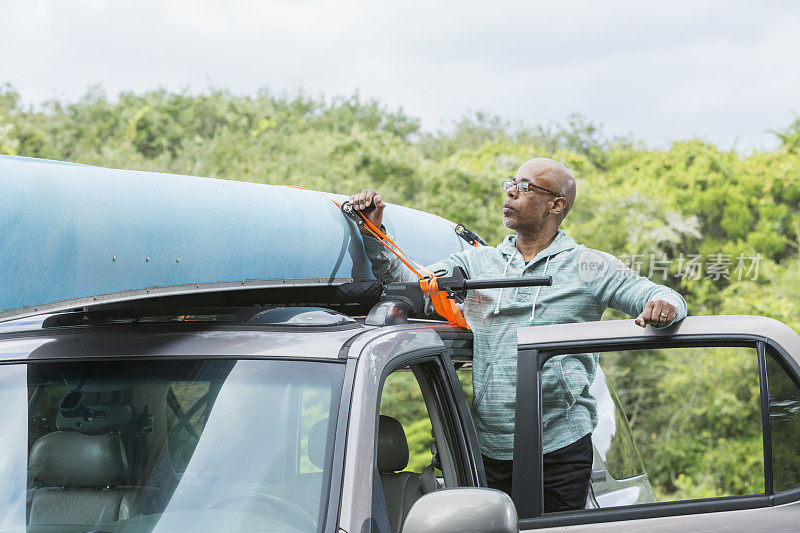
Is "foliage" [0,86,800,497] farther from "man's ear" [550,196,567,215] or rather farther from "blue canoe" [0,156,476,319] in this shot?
"blue canoe" [0,156,476,319]

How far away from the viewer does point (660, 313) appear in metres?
2.87

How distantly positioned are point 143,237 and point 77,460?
63cm

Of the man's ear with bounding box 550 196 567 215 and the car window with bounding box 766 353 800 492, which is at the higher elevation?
the man's ear with bounding box 550 196 567 215

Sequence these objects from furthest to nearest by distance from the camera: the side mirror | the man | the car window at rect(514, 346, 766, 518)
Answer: the car window at rect(514, 346, 766, 518), the man, the side mirror

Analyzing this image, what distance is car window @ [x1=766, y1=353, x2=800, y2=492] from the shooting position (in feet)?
9.43

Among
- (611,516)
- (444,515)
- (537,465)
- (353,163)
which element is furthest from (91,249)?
(353,163)

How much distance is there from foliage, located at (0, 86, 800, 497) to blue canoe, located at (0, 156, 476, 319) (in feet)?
42.1

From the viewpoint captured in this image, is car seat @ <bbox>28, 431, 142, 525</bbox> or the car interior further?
the car interior

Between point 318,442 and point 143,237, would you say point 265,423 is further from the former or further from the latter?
point 143,237

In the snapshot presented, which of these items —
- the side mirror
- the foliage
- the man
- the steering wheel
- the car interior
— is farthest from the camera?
the foliage

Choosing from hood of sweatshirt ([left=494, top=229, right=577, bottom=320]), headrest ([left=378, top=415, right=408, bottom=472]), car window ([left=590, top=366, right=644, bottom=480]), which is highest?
hood of sweatshirt ([left=494, top=229, right=577, bottom=320])

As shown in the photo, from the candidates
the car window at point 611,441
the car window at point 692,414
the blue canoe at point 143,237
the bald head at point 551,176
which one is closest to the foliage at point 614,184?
the car window at point 692,414

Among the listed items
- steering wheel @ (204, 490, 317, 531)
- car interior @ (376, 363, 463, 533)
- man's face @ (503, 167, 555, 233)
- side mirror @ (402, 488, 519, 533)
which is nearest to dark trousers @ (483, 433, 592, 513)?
car interior @ (376, 363, 463, 533)

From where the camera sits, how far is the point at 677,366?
17.3 meters
